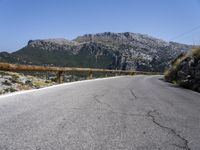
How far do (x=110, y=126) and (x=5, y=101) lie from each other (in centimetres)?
350

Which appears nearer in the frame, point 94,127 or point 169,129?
point 94,127

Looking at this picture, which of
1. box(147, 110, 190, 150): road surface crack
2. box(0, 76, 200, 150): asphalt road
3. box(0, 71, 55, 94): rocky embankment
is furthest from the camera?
box(0, 71, 55, 94): rocky embankment

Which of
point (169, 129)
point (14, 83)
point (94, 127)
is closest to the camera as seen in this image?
point (94, 127)

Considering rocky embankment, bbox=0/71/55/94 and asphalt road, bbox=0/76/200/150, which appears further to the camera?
rocky embankment, bbox=0/71/55/94

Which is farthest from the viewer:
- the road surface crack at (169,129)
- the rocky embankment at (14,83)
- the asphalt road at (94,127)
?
the rocky embankment at (14,83)

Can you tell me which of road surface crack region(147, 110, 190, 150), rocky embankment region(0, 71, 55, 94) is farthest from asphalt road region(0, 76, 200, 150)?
rocky embankment region(0, 71, 55, 94)

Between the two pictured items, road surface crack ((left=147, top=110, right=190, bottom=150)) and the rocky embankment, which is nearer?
road surface crack ((left=147, top=110, right=190, bottom=150))

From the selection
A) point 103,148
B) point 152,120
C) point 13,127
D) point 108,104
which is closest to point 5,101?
point 108,104

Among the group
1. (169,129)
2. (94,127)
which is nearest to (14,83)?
(94,127)

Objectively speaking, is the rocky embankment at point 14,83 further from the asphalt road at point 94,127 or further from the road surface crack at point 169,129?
the road surface crack at point 169,129

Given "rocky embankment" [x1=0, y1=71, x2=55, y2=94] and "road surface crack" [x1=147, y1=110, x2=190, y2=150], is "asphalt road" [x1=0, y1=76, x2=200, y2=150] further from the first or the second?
"rocky embankment" [x1=0, y1=71, x2=55, y2=94]

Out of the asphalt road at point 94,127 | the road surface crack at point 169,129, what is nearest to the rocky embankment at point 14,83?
the asphalt road at point 94,127

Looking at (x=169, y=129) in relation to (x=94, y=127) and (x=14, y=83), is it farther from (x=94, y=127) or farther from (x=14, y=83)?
(x=14, y=83)

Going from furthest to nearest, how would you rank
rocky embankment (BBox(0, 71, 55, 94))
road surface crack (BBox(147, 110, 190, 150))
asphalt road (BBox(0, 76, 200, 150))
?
rocky embankment (BBox(0, 71, 55, 94)) → road surface crack (BBox(147, 110, 190, 150)) → asphalt road (BBox(0, 76, 200, 150))
